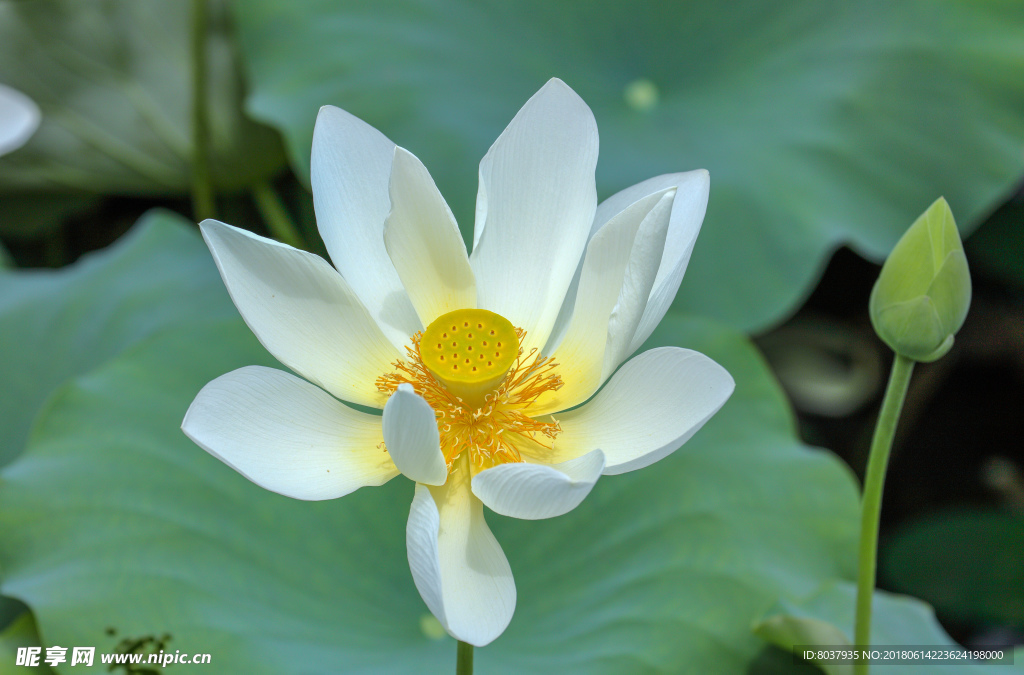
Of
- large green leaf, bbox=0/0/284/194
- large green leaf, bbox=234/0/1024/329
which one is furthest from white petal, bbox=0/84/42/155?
large green leaf, bbox=234/0/1024/329

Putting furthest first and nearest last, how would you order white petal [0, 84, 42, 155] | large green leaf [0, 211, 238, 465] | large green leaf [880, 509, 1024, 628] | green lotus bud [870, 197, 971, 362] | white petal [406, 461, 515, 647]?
large green leaf [880, 509, 1024, 628] → white petal [0, 84, 42, 155] → large green leaf [0, 211, 238, 465] → green lotus bud [870, 197, 971, 362] → white petal [406, 461, 515, 647]

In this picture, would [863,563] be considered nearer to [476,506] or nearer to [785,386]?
[476,506]

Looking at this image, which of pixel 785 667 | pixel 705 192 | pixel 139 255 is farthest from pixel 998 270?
pixel 139 255

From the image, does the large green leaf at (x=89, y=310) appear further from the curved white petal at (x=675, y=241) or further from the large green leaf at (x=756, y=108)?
the curved white petal at (x=675, y=241)

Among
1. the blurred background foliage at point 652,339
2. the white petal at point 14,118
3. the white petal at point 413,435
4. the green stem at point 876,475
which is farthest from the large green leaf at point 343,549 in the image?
the white petal at point 14,118

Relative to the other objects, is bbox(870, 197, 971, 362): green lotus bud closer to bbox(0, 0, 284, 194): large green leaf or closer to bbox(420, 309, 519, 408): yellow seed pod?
bbox(420, 309, 519, 408): yellow seed pod

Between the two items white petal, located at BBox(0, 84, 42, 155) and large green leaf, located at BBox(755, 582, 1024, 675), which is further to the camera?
white petal, located at BBox(0, 84, 42, 155)

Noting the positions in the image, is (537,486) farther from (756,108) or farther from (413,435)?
(756,108)
